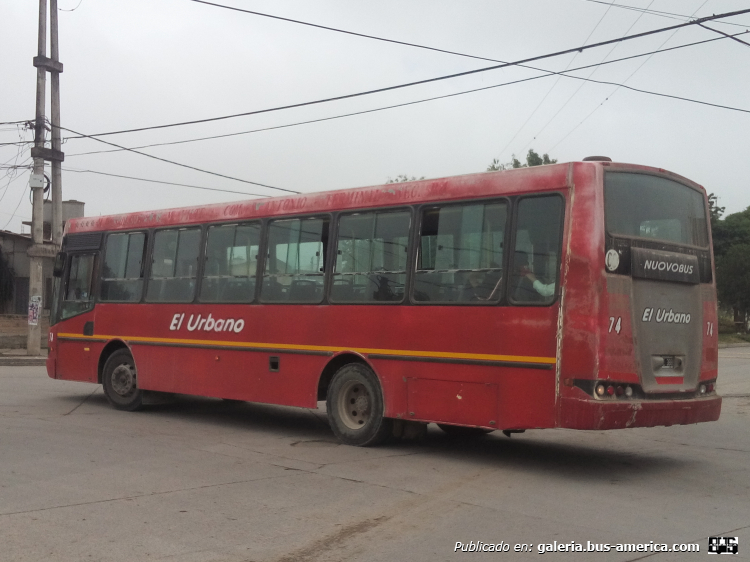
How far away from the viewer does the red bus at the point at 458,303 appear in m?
8.38

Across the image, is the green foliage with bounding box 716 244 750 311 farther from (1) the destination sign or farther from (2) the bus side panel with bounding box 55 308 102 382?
(1) the destination sign

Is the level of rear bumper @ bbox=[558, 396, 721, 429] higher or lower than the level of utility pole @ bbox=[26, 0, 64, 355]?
lower

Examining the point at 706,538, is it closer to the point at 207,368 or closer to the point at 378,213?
the point at 378,213

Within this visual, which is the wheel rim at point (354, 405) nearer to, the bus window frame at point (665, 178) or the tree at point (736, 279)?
the bus window frame at point (665, 178)

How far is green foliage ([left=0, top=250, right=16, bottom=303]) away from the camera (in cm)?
3294

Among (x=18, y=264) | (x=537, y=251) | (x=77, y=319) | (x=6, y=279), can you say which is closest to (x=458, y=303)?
(x=537, y=251)

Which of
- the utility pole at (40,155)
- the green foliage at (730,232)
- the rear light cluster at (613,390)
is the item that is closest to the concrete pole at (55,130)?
the utility pole at (40,155)

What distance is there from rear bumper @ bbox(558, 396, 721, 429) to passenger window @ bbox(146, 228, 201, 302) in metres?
6.50

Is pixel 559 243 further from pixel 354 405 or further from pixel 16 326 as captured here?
pixel 16 326

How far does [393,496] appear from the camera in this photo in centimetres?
751

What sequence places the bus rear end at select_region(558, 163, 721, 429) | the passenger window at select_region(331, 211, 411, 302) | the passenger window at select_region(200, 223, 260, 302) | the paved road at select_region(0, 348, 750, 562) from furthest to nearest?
the passenger window at select_region(200, 223, 260, 302), the passenger window at select_region(331, 211, 411, 302), the bus rear end at select_region(558, 163, 721, 429), the paved road at select_region(0, 348, 750, 562)

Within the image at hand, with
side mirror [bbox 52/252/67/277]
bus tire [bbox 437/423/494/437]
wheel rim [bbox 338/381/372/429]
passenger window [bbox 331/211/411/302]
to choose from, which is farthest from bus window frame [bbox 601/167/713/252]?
side mirror [bbox 52/252/67/277]

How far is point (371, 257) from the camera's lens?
10.4 m

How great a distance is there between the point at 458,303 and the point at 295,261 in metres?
2.82
